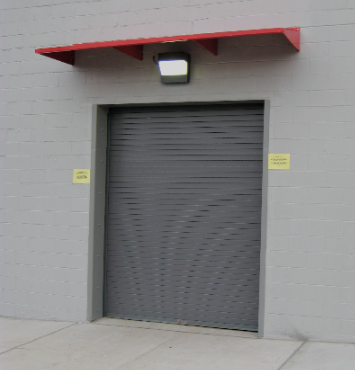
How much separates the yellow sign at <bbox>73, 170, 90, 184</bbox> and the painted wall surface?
0.08 m

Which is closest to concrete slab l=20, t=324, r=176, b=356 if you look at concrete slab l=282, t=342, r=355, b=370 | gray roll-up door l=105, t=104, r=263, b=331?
gray roll-up door l=105, t=104, r=263, b=331

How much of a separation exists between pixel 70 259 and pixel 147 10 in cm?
316

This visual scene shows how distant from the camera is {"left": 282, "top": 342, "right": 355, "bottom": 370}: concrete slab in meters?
5.39

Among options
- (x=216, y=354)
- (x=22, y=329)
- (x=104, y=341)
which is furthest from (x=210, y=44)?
(x=22, y=329)

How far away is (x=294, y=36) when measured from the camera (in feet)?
20.1

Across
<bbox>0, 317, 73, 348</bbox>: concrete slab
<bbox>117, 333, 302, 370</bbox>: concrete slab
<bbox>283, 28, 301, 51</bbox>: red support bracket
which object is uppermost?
<bbox>283, 28, 301, 51</bbox>: red support bracket

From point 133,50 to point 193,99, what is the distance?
0.91 m

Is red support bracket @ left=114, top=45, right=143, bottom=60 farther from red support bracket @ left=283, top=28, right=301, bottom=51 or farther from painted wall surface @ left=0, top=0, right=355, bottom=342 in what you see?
red support bracket @ left=283, top=28, right=301, bottom=51

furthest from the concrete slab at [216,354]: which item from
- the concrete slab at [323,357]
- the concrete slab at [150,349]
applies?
the concrete slab at [323,357]

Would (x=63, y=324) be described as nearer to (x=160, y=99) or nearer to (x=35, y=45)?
(x=160, y=99)

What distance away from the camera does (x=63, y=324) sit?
706cm

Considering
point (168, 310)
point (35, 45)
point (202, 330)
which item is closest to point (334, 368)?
point (202, 330)

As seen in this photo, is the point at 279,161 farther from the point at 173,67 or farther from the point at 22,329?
the point at 22,329

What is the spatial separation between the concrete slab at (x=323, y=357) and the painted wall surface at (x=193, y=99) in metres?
0.17
